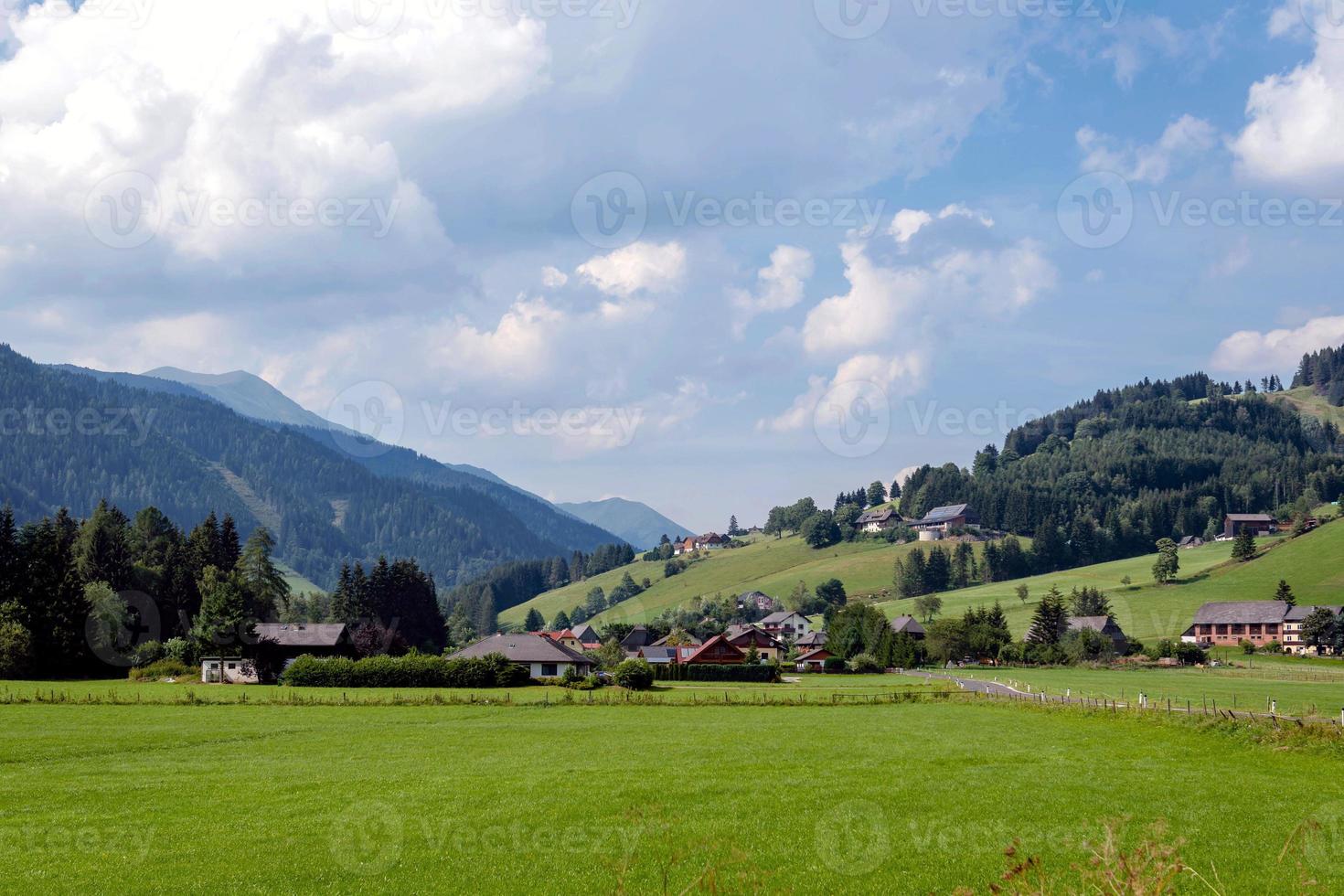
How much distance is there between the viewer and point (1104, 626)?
466 ft

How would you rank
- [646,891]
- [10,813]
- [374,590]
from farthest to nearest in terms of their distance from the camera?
[374,590] < [10,813] < [646,891]

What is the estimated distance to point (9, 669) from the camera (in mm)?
78062

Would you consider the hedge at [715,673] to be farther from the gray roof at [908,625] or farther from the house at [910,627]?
the gray roof at [908,625]

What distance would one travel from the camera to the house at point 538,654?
90.0 m

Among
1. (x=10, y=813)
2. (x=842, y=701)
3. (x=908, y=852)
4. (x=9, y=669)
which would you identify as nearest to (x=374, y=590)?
(x=9, y=669)

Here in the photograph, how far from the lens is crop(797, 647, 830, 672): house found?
12356 centimetres

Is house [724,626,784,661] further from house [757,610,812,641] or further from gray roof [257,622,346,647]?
gray roof [257,622,346,647]

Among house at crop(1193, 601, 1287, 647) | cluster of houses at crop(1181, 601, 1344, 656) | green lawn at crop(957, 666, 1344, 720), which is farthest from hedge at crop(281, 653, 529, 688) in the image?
house at crop(1193, 601, 1287, 647)

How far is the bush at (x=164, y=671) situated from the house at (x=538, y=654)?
70.8 feet

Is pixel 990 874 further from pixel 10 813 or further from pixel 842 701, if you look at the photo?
pixel 842 701

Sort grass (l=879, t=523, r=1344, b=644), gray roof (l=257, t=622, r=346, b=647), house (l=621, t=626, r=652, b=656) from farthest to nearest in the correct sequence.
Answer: grass (l=879, t=523, r=1344, b=644)
house (l=621, t=626, r=652, b=656)
gray roof (l=257, t=622, r=346, b=647)

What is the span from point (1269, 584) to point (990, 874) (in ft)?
567

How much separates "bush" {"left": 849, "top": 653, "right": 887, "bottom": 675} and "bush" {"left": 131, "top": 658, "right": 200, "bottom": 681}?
67.8 metres

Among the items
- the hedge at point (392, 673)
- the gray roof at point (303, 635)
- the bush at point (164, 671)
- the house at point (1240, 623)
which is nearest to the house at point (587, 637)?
the gray roof at point (303, 635)
